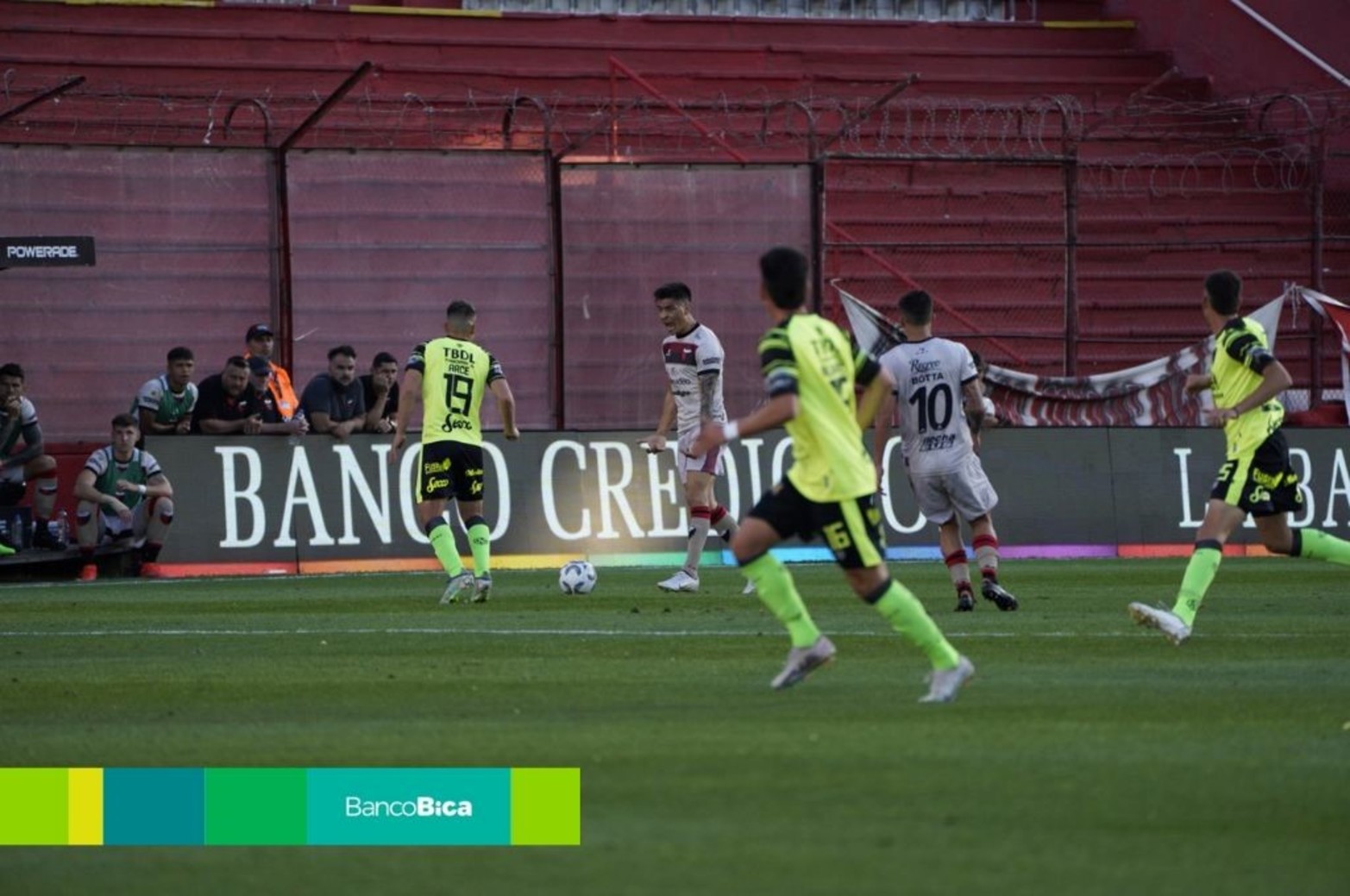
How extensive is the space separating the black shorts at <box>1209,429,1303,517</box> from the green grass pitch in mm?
814

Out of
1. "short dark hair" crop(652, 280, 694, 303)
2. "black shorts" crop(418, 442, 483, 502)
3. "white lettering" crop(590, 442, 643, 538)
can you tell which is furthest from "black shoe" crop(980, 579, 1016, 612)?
"white lettering" crop(590, 442, 643, 538)

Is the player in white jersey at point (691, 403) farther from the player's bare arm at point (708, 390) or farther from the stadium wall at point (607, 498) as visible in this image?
the stadium wall at point (607, 498)

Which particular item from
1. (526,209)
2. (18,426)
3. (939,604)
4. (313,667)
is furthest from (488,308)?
(313,667)

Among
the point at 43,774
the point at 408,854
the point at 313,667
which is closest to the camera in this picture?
the point at 408,854

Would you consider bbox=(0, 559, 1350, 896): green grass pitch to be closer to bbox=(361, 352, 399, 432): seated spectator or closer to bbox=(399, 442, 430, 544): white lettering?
bbox=(399, 442, 430, 544): white lettering

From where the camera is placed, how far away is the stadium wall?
2228cm

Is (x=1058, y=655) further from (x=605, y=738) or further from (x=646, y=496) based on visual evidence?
(x=646, y=496)

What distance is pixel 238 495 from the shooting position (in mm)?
22297

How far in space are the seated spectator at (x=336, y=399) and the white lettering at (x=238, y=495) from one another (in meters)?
0.77

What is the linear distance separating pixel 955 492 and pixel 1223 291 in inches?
133

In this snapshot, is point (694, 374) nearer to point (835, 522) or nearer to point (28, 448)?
point (28, 448)

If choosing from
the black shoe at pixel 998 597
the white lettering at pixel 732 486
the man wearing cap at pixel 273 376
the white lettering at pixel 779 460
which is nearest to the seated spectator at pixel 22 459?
the man wearing cap at pixel 273 376

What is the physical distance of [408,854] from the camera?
6.89 metres

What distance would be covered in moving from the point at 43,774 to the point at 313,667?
409 centimetres
